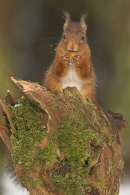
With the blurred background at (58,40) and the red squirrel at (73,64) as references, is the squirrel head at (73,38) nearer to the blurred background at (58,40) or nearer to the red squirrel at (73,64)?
the red squirrel at (73,64)

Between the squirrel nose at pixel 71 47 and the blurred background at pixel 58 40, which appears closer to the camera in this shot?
the squirrel nose at pixel 71 47

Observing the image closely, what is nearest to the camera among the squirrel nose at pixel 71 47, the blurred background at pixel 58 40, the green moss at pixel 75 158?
the green moss at pixel 75 158

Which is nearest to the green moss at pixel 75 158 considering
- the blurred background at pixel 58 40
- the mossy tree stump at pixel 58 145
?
the mossy tree stump at pixel 58 145

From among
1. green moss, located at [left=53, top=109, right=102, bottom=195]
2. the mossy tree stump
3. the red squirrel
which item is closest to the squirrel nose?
the red squirrel

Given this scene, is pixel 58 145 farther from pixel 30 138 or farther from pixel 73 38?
pixel 73 38

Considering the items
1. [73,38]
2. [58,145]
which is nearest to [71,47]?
[73,38]

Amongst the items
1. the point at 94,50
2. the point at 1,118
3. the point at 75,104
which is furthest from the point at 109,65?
the point at 75,104

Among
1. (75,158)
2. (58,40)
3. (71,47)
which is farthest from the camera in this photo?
(58,40)

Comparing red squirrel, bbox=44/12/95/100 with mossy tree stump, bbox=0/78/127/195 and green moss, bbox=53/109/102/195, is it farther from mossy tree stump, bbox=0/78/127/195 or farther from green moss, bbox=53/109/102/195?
green moss, bbox=53/109/102/195
